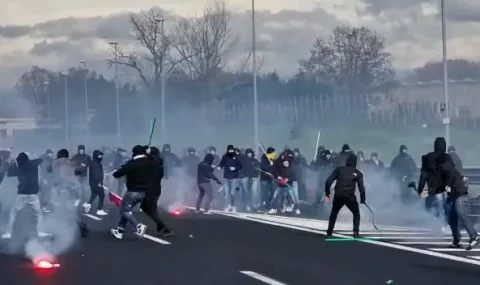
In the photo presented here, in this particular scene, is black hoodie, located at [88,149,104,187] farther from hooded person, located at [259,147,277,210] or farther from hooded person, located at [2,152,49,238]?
hooded person, located at [2,152,49,238]

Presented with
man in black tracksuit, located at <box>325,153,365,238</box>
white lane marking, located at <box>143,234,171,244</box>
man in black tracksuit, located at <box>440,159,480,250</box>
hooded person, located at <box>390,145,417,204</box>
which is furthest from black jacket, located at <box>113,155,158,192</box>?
hooded person, located at <box>390,145,417,204</box>

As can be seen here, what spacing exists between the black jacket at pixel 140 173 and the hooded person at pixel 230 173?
24.7 ft

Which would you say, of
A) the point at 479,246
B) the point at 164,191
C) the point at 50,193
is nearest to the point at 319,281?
the point at 479,246

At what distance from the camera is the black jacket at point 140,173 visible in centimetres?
1928

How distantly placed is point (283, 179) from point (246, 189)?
6.65 ft

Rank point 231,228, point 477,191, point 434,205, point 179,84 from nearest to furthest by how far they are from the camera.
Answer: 1. point 434,205
2. point 231,228
3. point 477,191
4. point 179,84

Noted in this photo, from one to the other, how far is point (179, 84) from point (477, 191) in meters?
33.3

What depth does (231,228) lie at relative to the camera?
21.8m

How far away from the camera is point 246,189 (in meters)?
27.6

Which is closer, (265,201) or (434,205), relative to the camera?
(434,205)

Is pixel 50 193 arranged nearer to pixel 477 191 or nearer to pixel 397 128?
pixel 477 191

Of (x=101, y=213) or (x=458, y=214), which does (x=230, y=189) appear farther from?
(x=458, y=214)

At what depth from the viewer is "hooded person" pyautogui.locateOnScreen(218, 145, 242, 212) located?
1060 inches

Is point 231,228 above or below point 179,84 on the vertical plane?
below
